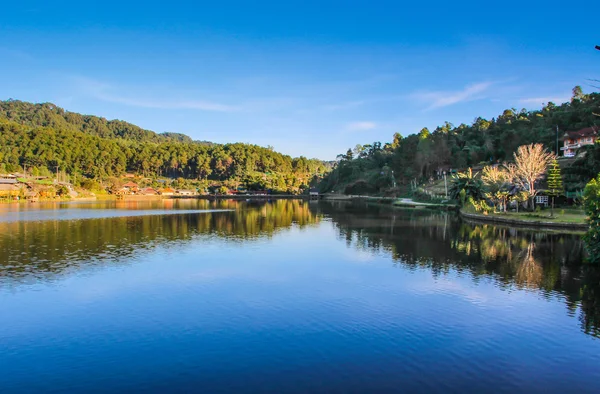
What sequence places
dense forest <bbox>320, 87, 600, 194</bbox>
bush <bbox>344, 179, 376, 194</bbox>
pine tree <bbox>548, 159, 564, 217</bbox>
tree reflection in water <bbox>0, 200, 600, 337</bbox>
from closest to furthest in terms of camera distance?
1. tree reflection in water <bbox>0, 200, 600, 337</bbox>
2. pine tree <bbox>548, 159, 564, 217</bbox>
3. dense forest <bbox>320, 87, 600, 194</bbox>
4. bush <bbox>344, 179, 376, 194</bbox>

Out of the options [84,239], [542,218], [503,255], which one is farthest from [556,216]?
[84,239]

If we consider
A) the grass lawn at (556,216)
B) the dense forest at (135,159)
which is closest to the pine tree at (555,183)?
the grass lawn at (556,216)

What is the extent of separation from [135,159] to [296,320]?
534 feet

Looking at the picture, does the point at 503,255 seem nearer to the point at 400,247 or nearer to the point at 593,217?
the point at 593,217

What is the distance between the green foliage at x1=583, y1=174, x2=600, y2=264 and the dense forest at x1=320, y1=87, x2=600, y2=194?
30487 millimetres

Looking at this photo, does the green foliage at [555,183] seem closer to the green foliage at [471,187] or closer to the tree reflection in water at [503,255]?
the green foliage at [471,187]

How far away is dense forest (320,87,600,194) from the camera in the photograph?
74644mm

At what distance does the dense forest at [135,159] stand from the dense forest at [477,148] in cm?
3304

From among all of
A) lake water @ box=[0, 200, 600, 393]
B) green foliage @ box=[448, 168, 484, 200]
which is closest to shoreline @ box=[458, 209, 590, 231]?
green foliage @ box=[448, 168, 484, 200]

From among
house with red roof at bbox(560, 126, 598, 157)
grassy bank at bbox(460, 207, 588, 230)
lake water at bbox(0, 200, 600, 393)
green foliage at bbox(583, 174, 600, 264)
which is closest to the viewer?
lake water at bbox(0, 200, 600, 393)

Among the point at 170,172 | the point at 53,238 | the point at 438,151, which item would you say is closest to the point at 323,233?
the point at 53,238

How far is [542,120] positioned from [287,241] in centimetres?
7512

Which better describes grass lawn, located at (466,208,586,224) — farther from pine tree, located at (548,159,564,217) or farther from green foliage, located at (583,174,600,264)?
green foliage, located at (583,174,600,264)

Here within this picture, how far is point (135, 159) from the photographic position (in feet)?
534
